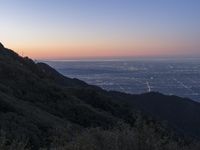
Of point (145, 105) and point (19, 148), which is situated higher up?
point (19, 148)

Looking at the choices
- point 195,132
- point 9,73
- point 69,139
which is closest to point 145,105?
point 195,132

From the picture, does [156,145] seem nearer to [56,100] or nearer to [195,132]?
[56,100]

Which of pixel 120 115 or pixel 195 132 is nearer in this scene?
pixel 120 115

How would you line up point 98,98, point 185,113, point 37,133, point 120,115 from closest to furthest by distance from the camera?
point 37,133 < point 120,115 < point 98,98 < point 185,113

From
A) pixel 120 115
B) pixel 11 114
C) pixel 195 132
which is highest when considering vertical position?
pixel 11 114

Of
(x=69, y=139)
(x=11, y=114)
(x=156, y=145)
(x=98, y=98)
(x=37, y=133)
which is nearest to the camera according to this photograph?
(x=156, y=145)

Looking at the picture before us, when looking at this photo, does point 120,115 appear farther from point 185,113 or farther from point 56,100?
point 185,113
